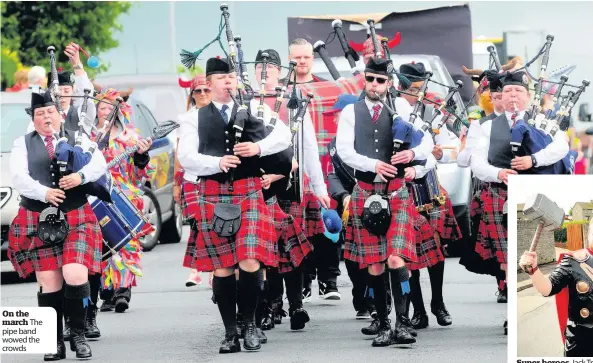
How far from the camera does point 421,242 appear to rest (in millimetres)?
11383

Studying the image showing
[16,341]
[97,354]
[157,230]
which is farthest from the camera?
[157,230]

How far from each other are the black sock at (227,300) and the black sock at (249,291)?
6 cm

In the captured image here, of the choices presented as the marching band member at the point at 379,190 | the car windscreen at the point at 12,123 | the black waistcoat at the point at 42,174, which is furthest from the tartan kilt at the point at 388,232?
the car windscreen at the point at 12,123

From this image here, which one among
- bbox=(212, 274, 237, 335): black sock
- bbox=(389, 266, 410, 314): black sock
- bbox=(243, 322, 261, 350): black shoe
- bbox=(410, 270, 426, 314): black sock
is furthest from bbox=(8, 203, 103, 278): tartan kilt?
bbox=(410, 270, 426, 314): black sock

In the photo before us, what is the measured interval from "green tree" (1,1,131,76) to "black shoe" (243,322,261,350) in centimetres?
1756

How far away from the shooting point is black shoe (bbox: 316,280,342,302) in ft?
42.5

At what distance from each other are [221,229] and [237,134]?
589mm

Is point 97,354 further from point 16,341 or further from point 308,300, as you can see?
point 308,300

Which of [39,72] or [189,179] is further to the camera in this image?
[39,72]

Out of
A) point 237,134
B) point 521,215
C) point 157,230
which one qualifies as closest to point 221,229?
point 237,134

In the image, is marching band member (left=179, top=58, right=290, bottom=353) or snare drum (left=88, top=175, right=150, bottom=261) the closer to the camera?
marching band member (left=179, top=58, right=290, bottom=353)

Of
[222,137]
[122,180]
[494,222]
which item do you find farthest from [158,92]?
[222,137]

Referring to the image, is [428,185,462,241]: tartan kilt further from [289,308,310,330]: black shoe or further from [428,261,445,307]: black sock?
[289,308,310,330]: black shoe

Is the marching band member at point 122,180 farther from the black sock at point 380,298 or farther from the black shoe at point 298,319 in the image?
the black sock at point 380,298
